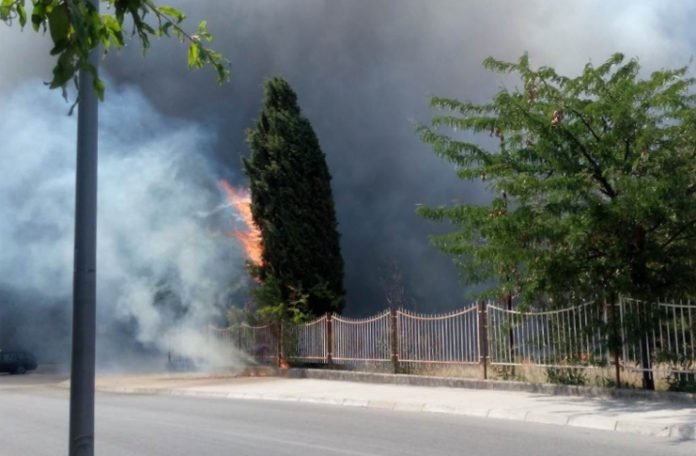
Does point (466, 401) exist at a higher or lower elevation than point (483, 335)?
lower

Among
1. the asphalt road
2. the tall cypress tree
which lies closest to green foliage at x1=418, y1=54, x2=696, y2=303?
the asphalt road

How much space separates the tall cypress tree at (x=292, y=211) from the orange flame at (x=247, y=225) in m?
0.99

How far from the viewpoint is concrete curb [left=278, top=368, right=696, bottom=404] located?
13.3 meters

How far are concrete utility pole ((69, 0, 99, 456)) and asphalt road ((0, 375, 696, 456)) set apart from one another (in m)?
5.46

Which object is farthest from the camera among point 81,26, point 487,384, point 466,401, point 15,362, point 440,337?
point 15,362

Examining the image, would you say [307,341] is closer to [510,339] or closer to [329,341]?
[329,341]

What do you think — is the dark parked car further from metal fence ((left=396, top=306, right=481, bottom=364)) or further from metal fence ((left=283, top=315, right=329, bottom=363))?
metal fence ((left=396, top=306, right=481, bottom=364))

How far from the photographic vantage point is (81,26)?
9.53ft

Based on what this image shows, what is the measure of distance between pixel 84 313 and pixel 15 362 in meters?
29.4

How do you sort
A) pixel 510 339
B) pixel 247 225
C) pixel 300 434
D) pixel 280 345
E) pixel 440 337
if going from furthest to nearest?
1. pixel 247 225
2. pixel 280 345
3. pixel 440 337
4. pixel 510 339
5. pixel 300 434

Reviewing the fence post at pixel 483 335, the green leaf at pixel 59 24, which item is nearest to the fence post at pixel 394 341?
the fence post at pixel 483 335

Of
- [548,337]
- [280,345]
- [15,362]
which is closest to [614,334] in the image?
[548,337]

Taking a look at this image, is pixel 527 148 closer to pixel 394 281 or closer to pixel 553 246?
pixel 553 246

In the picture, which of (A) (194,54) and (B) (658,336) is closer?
(A) (194,54)
